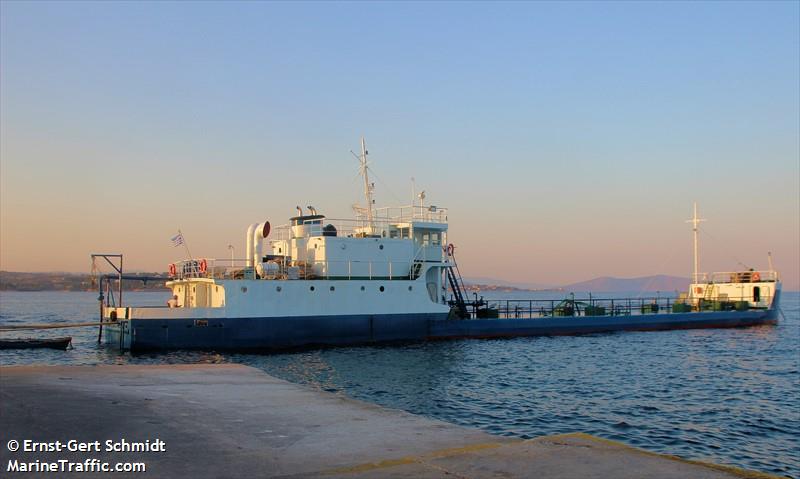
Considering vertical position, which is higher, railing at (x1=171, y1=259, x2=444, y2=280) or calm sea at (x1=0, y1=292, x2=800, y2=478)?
railing at (x1=171, y1=259, x2=444, y2=280)

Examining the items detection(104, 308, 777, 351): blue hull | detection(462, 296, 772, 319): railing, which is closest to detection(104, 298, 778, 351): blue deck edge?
detection(104, 308, 777, 351): blue hull

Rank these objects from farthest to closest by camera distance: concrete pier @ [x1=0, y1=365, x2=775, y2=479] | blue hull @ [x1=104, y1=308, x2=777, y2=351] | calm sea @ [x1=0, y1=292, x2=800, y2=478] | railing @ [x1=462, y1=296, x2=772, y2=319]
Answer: railing @ [x1=462, y1=296, x2=772, y2=319] < blue hull @ [x1=104, y1=308, x2=777, y2=351] < calm sea @ [x1=0, y1=292, x2=800, y2=478] < concrete pier @ [x1=0, y1=365, x2=775, y2=479]

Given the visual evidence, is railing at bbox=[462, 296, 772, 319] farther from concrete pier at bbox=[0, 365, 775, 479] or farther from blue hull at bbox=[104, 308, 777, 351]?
concrete pier at bbox=[0, 365, 775, 479]

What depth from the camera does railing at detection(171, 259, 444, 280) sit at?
31.1 m

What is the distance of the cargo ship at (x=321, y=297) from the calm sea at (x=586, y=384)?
1.25 m

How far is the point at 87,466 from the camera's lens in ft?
23.0

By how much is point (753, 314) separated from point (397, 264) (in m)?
32.7

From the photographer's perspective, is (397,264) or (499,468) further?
(397,264)

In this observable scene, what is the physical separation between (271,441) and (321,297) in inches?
938

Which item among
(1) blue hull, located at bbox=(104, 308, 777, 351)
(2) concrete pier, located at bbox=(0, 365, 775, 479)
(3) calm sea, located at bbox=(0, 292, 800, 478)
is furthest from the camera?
(1) blue hull, located at bbox=(104, 308, 777, 351)

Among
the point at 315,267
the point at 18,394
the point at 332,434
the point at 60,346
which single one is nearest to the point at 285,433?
the point at 332,434

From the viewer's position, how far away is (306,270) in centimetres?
3300

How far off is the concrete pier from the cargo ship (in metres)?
17.4

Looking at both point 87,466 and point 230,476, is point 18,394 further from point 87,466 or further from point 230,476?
point 230,476
